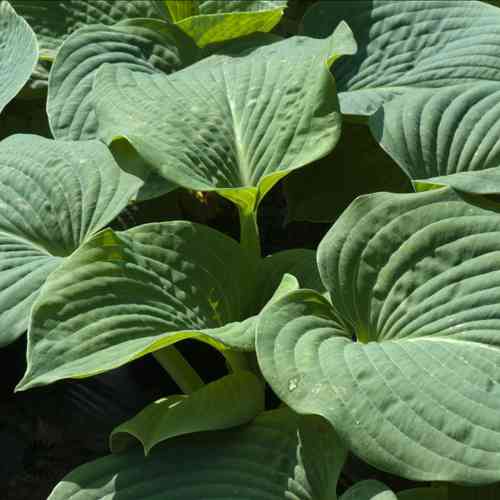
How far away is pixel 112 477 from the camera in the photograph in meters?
1.21

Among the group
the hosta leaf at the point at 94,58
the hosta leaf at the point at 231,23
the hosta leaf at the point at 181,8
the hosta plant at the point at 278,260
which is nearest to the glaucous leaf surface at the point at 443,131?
the hosta plant at the point at 278,260

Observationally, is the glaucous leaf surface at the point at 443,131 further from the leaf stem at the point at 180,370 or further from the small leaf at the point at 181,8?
the small leaf at the point at 181,8

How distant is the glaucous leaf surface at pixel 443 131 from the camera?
4.82ft

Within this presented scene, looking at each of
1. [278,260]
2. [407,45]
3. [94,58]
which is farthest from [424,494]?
[94,58]

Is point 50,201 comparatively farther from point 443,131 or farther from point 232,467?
point 443,131

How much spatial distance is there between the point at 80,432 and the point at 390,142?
0.78m

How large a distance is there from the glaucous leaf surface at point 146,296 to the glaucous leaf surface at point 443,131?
10.6 inches

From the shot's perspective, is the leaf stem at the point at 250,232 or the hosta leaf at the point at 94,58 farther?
the hosta leaf at the point at 94,58

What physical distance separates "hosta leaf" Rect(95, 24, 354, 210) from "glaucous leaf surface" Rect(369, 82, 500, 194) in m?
0.14

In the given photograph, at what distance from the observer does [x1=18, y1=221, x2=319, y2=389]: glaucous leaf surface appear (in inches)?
44.6

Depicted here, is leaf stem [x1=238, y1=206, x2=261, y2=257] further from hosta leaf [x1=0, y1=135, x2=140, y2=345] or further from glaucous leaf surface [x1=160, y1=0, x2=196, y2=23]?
glaucous leaf surface [x1=160, y1=0, x2=196, y2=23]

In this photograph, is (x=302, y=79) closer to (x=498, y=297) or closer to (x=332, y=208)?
(x=332, y=208)

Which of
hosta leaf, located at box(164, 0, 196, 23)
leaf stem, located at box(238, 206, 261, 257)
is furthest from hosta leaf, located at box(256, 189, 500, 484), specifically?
hosta leaf, located at box(164, 0, 196, 23)

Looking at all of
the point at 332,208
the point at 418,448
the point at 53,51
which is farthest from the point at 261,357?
the point at 53,51
